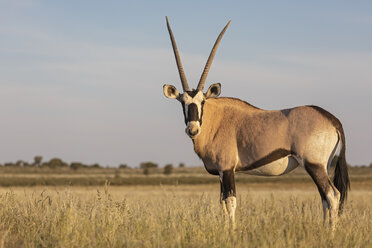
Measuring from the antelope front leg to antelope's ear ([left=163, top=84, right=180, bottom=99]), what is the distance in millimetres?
1805

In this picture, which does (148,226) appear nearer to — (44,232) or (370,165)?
(44,232)

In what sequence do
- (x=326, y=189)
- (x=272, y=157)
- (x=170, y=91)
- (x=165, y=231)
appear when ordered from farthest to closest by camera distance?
(x=170, y=91) < (x=272, y=157) < (x=326, y=189) < (x=165, y=231)

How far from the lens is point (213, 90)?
984 cm

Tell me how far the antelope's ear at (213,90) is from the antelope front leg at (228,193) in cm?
156

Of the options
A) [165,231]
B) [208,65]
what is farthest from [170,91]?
[165,231]

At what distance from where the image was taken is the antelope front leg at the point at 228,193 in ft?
29.9

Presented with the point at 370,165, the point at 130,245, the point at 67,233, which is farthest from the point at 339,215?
the point at 370,165

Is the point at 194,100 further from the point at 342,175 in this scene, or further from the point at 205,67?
the point at 342,175

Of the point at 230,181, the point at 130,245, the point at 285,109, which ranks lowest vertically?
the point at 130,245

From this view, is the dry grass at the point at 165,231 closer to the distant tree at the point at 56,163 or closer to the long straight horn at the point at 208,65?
the long straight horn at the point at 208,65

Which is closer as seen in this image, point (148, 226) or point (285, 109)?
point (148, 226)

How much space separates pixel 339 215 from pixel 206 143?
2.84 metres

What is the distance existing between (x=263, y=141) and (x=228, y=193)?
1224 millimetres

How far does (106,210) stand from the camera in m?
9.17
